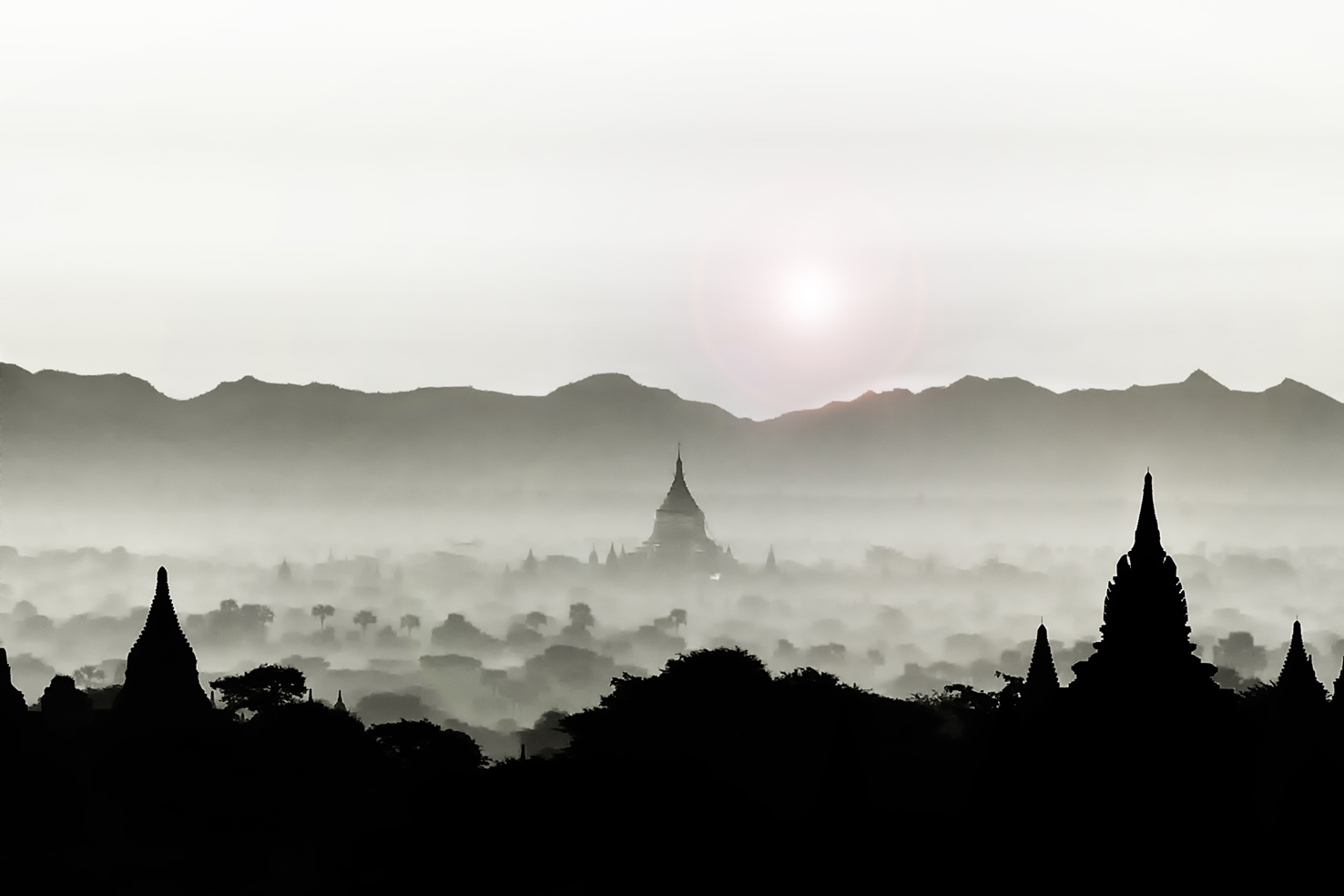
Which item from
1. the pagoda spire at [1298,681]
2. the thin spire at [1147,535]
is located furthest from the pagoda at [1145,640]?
the pagoda spire at [1298,681]

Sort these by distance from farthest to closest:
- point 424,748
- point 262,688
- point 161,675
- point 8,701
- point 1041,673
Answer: point 262,688 < point 424,748 < point 161,675 < point 1041,673 < point 8,701

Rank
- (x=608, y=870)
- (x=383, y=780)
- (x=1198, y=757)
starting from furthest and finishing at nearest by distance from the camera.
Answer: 1. (x=383, y=780)
2. (x=608, y=870)
3. (x=1198, y=757)

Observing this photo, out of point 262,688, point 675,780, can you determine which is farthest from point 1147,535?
point 262,688

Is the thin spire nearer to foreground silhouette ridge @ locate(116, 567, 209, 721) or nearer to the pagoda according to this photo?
the pagoda

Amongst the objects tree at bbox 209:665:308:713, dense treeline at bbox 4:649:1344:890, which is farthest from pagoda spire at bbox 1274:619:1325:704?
tree at bbox 209:665:308:713

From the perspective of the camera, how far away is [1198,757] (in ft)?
173

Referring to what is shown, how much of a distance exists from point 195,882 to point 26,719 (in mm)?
16843

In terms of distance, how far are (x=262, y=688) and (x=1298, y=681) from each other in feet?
235

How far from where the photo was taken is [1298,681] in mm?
76188

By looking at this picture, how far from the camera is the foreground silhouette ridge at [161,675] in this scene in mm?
87438

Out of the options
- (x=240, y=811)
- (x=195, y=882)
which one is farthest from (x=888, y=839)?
(x=240, y=811)

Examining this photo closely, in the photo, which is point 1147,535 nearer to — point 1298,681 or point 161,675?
point 1298,681

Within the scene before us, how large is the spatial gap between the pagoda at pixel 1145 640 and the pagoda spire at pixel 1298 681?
21.9 m

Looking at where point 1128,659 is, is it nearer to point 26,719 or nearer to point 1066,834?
point 1066,834
